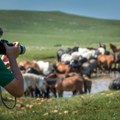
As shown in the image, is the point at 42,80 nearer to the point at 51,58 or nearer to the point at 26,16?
the point at 51,58

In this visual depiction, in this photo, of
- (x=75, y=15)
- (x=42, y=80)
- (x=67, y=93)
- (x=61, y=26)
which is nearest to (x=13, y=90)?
(x=42, y=80)

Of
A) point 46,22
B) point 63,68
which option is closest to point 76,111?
point 63,68

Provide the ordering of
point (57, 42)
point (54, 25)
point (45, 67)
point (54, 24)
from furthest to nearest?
point (54, 24)
point (54, 25)
point (57, 42)
point (45, 67)

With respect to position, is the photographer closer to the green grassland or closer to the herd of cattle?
the herd of cattle

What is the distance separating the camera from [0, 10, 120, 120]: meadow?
29.1 feet

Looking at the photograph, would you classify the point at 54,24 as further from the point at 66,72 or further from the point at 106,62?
the point at 66,72

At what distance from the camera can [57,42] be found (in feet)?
216

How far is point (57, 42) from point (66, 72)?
37.3 m

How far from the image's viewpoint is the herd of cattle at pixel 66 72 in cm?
2106

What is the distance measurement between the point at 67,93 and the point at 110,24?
80.9 metres

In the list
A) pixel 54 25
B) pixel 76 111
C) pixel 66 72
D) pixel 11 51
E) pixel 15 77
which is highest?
pixel 11 51

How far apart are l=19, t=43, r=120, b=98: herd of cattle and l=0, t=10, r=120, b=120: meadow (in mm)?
4879

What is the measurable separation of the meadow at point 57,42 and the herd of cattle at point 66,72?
4879mm

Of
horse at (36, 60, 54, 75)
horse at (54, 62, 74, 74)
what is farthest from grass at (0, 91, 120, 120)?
horse at (54, 62, 74, 74)
